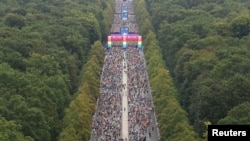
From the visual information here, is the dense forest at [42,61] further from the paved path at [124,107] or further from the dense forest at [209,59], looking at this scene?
the dense forest at [209,59]

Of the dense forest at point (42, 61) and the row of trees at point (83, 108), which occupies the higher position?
the dense forest at point (42, 61)

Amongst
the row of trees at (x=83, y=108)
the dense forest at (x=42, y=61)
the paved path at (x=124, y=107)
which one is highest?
the dense forest at (x=42, y=61)

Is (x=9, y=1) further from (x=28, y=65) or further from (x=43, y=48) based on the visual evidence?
(x=28, y=65)

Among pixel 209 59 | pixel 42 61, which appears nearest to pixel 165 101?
pixel 209 59

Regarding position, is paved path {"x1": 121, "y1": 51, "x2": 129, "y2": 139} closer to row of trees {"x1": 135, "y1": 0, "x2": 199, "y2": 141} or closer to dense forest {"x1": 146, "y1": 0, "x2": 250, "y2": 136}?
row of trees {"x1": 135, "y1": 0, "x2": 199, "y2": 141}

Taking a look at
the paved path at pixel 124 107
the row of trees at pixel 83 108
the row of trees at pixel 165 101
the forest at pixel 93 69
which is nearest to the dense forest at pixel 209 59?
the forest at pixel 93 69

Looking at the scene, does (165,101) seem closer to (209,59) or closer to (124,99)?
(209,59)

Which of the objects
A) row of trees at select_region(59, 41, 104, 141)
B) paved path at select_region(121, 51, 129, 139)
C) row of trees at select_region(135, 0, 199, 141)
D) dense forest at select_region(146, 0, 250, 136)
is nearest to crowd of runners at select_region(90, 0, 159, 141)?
paved path at select_region(121, 51, 129, 139)

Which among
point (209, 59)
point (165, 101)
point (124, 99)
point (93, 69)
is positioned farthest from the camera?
point (93, 69)
